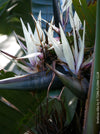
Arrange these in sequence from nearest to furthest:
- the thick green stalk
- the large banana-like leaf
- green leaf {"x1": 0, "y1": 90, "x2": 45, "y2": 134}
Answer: the thick green stalk, green leaf {"x1": 0, "y1": 90, "x2": 45, "y2": 134}, the large banana-like leaf

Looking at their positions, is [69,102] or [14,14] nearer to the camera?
[69,102]

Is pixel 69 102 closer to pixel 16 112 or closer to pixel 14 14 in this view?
pixel 16 112

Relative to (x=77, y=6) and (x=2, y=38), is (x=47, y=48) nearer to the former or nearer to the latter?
(x=77, y=6)

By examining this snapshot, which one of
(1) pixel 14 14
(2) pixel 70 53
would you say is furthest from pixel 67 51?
(1) pixel 14 14

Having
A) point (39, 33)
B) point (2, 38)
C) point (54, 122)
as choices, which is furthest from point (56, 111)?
point (2, 38)

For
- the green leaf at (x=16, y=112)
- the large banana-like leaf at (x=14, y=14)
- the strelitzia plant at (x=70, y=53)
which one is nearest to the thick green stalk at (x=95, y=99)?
the strelitzia plant at (x=70, y=53)

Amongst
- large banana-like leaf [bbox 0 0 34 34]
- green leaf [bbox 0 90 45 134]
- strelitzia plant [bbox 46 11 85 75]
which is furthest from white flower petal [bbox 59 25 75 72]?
large banana-like leaf [bbox 0 0 34 34]

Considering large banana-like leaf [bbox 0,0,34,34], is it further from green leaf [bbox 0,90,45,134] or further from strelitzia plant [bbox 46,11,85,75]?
strelitzia plant [bbox 46,11,85,75]

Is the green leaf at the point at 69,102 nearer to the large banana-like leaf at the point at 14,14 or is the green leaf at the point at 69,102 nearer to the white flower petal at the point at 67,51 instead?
the white flower petal at the point at 67,51
